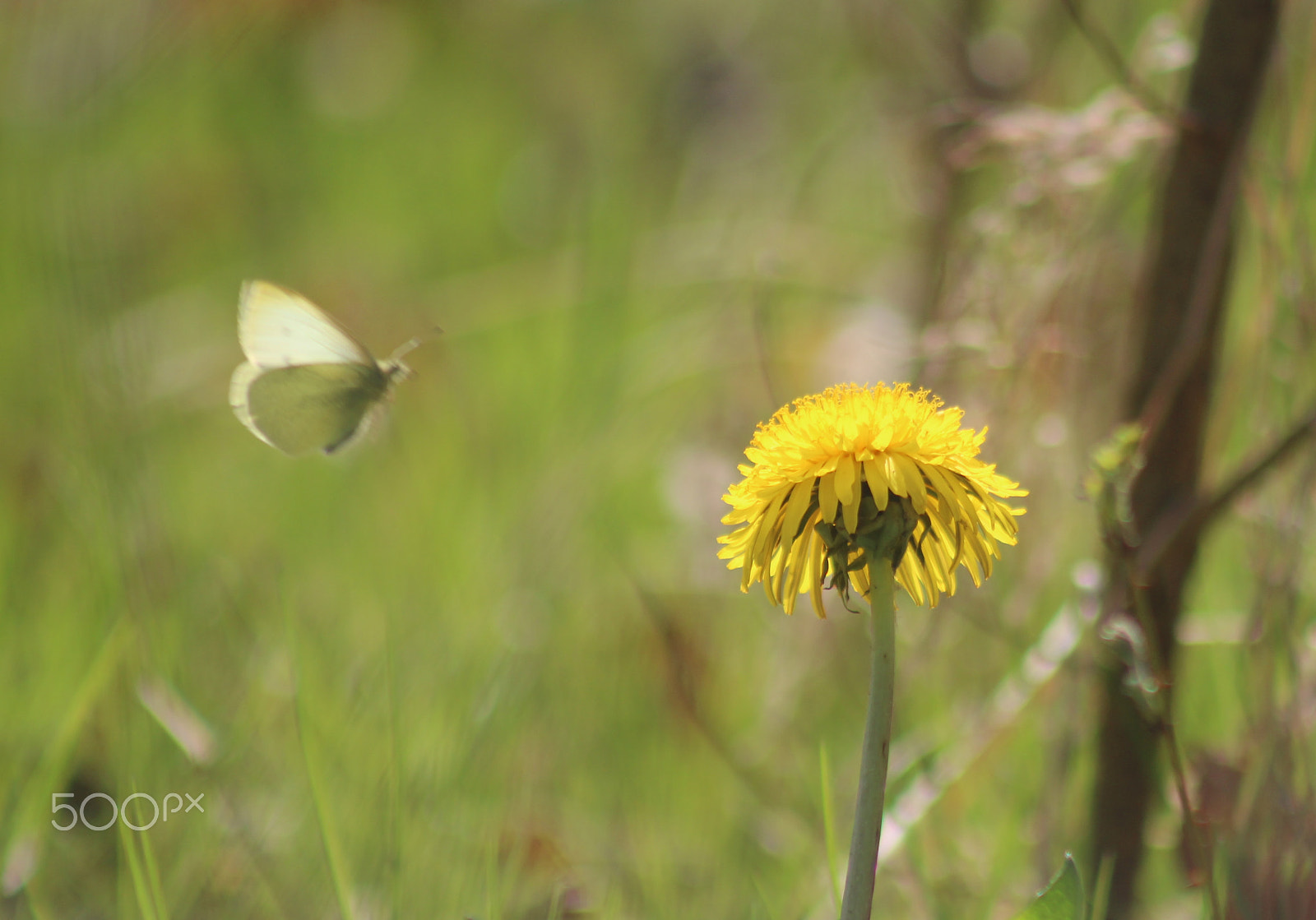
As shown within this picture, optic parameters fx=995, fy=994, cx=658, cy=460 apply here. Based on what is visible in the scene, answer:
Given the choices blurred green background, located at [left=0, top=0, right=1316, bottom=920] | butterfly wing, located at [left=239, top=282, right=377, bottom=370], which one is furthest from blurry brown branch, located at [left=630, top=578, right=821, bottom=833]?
butterfly wing, located at [left=239, top=282, right=377, bottom=370]

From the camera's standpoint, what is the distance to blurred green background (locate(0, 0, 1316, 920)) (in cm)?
76

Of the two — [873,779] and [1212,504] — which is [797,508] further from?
[1212,504]

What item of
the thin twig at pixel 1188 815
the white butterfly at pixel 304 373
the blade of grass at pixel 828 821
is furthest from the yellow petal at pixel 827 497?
the white butterfly at pixel 304 373

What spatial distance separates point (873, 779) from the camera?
427 millimetres

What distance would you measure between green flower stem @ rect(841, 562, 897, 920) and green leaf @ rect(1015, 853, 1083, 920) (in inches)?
3.9

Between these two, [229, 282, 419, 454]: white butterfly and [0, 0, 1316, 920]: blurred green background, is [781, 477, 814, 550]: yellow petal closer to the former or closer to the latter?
[0, 0, 1316, 920]: blurred green background

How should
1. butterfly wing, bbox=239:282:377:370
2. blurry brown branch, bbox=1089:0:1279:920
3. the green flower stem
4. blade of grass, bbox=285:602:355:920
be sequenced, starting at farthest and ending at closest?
1. butterfly wing, bbox=239:282:377:370
2. blurry brown branch, bbox=1089:0:1279:920
3. blade of grass, bbox=285:602:355:920
4. the green flower stem

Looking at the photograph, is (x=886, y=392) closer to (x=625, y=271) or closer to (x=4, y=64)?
(x=625, y=271)

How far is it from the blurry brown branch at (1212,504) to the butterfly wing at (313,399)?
1.93 ft

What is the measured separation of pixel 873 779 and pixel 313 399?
22.8 inches

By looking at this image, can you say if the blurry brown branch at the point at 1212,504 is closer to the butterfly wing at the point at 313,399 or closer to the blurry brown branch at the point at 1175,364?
the blurry brown branch at the point at 1175,364

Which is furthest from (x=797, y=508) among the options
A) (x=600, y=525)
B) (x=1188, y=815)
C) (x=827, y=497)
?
(x=600, y=525)

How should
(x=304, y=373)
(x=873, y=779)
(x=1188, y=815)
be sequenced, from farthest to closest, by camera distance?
(x=304, y=373), (x=1188, y=815), (x=873, y=779)

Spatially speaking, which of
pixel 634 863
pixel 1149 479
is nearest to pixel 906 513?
pixel 1149 479
